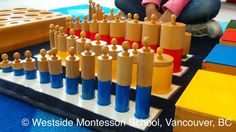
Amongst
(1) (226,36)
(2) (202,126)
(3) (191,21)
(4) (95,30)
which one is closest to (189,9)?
(3) (191,21)

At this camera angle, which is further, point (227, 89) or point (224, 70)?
point (224, 70)

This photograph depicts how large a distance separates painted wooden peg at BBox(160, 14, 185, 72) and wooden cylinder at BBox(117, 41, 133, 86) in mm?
275

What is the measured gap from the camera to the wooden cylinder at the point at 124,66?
616 mm

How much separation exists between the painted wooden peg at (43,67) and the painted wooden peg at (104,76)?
0.70 feet

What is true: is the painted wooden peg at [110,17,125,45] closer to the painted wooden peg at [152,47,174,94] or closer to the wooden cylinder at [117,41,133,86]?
the painted wooden peg at [152,47,174,94]

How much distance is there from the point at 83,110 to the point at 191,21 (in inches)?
39.1

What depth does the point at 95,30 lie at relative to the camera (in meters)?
1.02

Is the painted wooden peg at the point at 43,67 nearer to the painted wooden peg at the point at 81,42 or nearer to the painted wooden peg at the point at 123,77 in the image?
the painted wooden peg at the point at 81,42

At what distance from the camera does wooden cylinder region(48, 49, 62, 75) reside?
0.75 m

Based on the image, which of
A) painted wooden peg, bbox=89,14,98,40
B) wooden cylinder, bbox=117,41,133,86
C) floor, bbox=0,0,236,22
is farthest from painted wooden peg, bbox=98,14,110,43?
floor, bbox=0,0,236,22

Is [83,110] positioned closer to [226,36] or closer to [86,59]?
[86,59]

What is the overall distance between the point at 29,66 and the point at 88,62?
0.84 feet

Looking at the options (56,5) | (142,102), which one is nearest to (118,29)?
(142,102)

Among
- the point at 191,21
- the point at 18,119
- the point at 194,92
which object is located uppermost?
the point at 191,21
